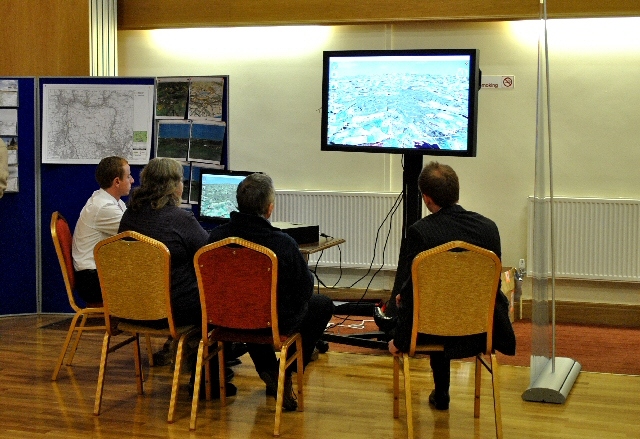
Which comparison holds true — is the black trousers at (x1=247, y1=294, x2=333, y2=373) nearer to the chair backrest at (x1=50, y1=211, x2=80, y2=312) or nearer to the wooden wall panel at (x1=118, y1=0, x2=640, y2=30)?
the chair backrest at (x1=50, y1=211, x2=80, y2=312)

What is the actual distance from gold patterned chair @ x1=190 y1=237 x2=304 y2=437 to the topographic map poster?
2.46 metres

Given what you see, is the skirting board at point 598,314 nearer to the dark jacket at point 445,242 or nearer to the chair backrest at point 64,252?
the dark jacket at point 445,242

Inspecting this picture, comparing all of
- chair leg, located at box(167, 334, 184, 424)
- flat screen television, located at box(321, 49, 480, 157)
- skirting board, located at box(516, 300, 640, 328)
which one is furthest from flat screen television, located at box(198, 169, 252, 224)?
skirting board, located at box(516, 300, 640, 328)

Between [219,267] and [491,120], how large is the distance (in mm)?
3515

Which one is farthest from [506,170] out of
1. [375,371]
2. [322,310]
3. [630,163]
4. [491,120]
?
[322,310]

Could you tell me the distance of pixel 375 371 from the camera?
5234 millimetres

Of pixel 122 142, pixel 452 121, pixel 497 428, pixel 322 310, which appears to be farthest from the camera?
pixel 122 142

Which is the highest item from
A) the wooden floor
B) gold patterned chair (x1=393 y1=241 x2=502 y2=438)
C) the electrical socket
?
gold patterned chair (x1=393 y1=241 x2=502 y2=438)

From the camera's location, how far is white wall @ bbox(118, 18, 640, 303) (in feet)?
21.8

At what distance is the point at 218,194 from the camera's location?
5.61 metres

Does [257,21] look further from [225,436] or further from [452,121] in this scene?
[225,436]

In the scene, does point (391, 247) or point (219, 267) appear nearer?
point (219, 267)

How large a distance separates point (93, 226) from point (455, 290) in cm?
244

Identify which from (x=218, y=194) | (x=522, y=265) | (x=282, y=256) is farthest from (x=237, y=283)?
(x=522, y=265)
